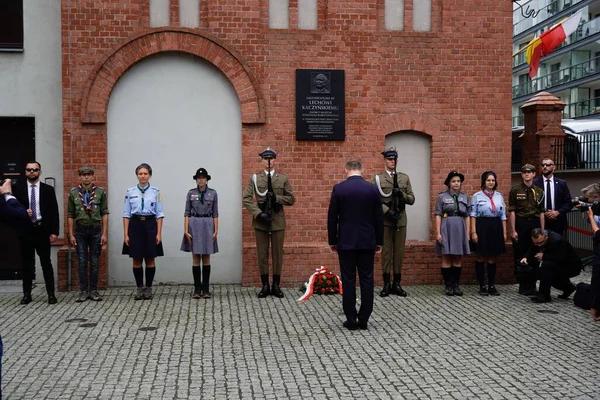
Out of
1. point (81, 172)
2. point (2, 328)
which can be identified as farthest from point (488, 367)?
point (81, 172)

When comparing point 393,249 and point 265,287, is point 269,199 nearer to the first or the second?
point 265,287

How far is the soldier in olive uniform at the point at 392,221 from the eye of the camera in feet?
37.1

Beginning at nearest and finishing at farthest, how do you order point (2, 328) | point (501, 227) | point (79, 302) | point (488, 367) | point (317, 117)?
point (488, 367)
point (2, 328)
point (79, 302)
point (501, 227)
point (317, 117)

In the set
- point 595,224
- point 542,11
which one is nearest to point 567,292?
point 595,224

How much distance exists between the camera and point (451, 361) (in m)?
7.25

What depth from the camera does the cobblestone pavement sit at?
6.30m

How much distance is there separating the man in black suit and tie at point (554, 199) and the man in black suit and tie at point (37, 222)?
7.76 meters

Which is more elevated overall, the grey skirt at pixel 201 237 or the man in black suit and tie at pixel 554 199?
the man in black suit and tie at pixel 554 199

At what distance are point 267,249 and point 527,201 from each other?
168 inches

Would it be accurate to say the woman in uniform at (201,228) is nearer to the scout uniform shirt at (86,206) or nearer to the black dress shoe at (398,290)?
the scout uniform shirt at (86,206)

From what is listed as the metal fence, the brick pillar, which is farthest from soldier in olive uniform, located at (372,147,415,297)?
the metal fence

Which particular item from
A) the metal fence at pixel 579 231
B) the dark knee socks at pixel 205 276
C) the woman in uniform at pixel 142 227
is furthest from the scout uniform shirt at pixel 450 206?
the metal fence at pixel 579 231

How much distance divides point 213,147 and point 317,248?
249 cm

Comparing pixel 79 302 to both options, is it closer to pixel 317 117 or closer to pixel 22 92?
pixel 22 92
